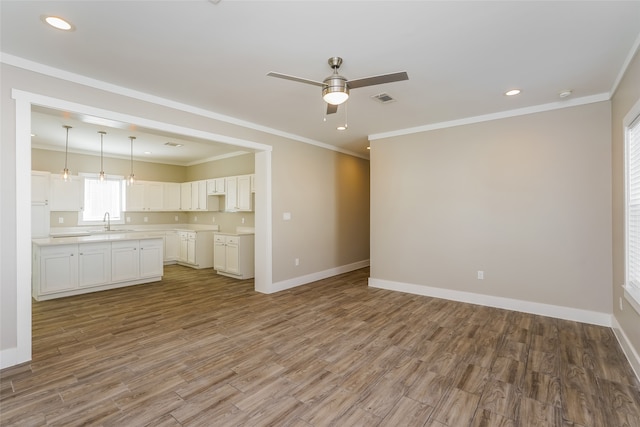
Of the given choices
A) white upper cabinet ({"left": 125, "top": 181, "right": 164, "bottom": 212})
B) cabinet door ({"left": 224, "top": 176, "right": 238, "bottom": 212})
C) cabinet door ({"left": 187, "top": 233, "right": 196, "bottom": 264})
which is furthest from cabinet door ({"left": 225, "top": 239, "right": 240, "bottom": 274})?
white upper cabinet ({"left": 125, "top": 181, "right": 164, "bottom": 212})

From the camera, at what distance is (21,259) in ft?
8.95

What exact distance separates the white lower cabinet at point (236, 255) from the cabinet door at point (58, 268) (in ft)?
8.11

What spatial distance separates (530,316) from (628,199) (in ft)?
6.02

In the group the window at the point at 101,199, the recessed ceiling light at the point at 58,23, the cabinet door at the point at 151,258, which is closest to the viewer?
the recessed ceiling light at the point at 58,23

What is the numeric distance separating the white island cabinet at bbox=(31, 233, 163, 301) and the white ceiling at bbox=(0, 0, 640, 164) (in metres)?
3.20

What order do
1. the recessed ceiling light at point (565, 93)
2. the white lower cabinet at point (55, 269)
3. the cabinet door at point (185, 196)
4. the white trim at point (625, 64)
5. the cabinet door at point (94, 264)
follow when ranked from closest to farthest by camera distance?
the white trim at point (625, 64)
the recessed ceiling light at point (565, 93)
the white lower cabinet at point (55, 269)
the cabinet door at point (94, 264)
the cabinet door at point (185, 196)

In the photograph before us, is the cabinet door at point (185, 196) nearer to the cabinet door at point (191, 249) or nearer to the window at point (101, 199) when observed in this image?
the cabinet door at point (191, 249)

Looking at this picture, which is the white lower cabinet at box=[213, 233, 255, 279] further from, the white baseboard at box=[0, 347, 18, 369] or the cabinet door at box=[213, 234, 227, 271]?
the white baseboard at box=[0, 347, 18, 369]

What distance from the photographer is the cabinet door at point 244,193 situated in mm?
6594

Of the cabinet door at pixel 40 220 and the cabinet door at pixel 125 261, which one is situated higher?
the cabinet door at pixel 40 220

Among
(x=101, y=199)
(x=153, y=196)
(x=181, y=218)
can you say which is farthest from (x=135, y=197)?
(x=181, y=218)

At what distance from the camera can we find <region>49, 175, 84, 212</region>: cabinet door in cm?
650

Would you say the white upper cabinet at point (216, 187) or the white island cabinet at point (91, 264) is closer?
the white island cabinet at point (91, 264)

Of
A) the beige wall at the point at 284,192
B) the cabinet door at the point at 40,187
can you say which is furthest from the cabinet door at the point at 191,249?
the cabinet door at the point at 40,187
